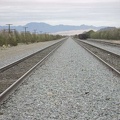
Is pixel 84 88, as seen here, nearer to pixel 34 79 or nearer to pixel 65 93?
pixel 65 93

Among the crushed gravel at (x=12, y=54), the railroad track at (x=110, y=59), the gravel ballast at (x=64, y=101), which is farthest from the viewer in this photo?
the crushed gravel at (x=12, y=54)

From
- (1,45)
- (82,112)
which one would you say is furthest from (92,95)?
(1,45)

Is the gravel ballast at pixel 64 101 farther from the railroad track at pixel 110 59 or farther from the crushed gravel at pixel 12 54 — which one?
the crushed gravel at pixel 12 54

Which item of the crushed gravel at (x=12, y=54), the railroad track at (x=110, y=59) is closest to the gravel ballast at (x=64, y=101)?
the railroad track at (x=110, y=59)

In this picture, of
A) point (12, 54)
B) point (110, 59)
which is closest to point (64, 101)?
point (110, 59)

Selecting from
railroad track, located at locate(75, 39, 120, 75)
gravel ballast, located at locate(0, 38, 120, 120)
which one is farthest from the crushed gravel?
gravel ballast, located at locate(0, 38, 120, 120)

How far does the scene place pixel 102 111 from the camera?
6645 mm

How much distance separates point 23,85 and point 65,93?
6.81ft

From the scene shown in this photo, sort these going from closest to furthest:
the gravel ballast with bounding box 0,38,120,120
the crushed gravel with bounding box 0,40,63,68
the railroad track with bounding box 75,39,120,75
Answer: the gravel ballast with bounding box 0,38,120,120 < the railroad track with bounding box 75,39,120,75 < the crushed gravel with bounding box 0,40,63,68

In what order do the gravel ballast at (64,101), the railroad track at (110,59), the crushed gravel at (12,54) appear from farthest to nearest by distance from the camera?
1. the crushed gravel at (12,54)
2. the railroad track at (110,59)
3. the gravel ballast at (64,101)

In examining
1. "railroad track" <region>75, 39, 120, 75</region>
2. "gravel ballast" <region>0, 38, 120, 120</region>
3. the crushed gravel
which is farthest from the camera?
the crushed gravel

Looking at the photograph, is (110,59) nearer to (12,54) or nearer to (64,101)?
(12,54)

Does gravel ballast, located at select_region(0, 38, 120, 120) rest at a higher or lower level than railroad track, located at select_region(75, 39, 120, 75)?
higher

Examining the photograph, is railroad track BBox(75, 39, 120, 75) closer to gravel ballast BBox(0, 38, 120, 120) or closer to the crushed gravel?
gravel ballast BBox(0, 38, 120, 120)
